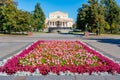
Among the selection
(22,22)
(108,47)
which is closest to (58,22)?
(22,22)

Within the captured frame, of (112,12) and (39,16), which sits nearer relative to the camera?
(112,12)

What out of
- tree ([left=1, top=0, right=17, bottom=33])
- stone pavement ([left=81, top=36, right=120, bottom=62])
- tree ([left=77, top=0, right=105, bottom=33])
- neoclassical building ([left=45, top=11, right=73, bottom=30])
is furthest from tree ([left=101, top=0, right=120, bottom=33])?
neoclassical building ([left=45, top=11, right=73, bottom=30])

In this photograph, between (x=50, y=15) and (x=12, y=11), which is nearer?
(x=12, y=11)

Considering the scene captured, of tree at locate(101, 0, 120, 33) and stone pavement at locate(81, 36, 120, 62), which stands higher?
tree at locate(101, 0, 120, 33)

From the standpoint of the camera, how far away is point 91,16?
4794 centimetres

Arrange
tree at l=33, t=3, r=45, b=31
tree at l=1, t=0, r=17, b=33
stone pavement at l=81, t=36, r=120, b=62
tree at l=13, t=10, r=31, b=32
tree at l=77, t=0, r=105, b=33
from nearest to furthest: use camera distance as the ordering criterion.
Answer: stone pavement at l=81, t=36, r=120, b=62
tree at l=77, t=0, r=105, b=33
tree at l=1, t=0, r=17, b=33
tree at l=13, t=10, r=31, b=32
tree at l=33, t=3, r=45, b=31

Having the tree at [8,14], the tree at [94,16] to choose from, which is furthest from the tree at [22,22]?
the tree at [94,16]

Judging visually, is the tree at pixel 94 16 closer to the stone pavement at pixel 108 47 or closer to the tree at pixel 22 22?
the tree at pixel 22 22

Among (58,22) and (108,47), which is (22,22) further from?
(58,22)

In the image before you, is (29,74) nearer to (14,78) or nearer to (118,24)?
(14,78)

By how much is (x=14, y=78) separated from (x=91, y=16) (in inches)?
1657

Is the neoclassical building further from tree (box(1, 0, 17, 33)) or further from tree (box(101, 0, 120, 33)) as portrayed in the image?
tree (box(1, 0, 17, 33))

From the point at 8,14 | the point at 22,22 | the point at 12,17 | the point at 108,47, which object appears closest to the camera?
the point at 108,47

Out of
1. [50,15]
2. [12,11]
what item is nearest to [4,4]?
[12,11]
